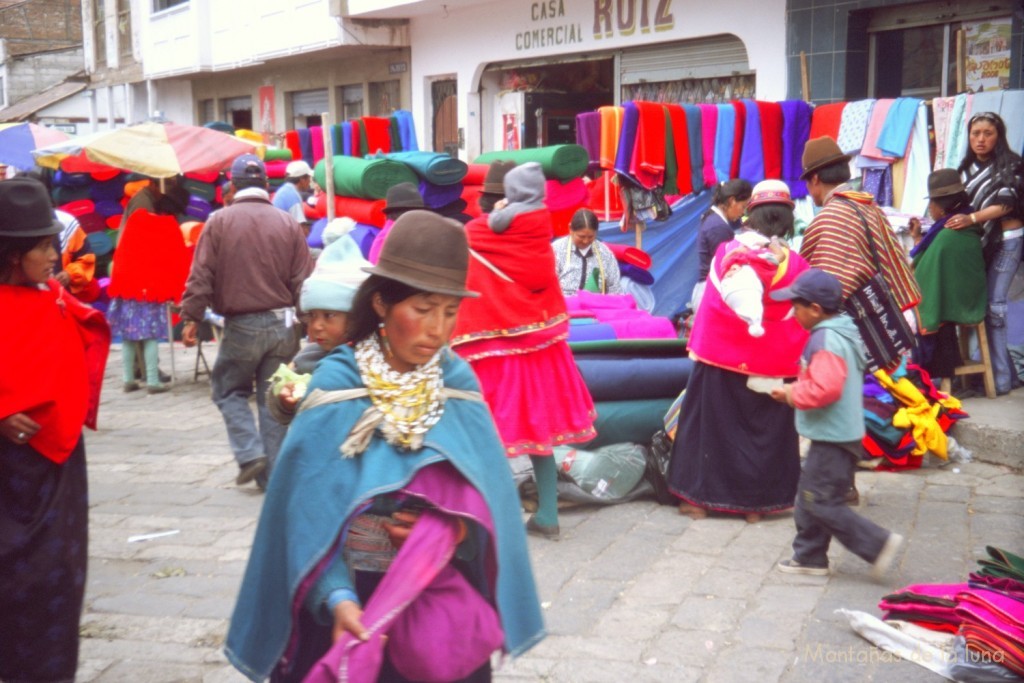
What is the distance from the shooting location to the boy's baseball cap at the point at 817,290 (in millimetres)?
5012

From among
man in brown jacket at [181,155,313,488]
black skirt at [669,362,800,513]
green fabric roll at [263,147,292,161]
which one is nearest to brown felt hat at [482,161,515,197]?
man in brown jacket at [181,155,313,488]

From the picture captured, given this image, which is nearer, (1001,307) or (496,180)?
(496,180)

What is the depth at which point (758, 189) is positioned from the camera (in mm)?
6438

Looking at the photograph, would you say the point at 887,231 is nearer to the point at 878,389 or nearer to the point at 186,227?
the point at 878,389

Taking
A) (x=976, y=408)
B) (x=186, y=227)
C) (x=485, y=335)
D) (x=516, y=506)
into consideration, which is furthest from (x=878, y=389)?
(x=186, y=227)

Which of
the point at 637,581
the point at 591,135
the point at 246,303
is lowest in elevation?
the point at 637,581

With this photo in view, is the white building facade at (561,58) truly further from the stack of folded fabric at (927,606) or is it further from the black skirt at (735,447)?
the stack of folded fabric at (927,606)

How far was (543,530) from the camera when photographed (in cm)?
588

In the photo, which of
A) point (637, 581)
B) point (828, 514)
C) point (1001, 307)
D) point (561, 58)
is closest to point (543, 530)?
point (637, 581)

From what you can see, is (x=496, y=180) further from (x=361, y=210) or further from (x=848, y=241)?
(x=361, y=210)

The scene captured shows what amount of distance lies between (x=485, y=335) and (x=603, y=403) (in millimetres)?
1270

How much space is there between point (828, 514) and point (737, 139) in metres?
5.29

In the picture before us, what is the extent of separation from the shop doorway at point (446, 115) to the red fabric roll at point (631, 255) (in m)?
8.19

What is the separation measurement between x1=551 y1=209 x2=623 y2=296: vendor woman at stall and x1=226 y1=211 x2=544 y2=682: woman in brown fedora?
552 cm
